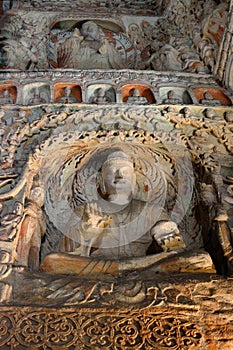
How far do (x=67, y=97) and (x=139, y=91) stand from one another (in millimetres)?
1067

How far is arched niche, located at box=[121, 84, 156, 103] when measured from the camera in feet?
24.6

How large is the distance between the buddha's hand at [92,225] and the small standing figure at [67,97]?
179cm

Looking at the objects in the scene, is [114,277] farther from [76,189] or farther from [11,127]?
[11,127]

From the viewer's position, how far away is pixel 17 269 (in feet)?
15.7

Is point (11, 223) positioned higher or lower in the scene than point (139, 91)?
lower

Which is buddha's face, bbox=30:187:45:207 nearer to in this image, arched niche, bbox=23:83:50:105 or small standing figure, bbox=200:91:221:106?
arched niche, bbox=23:83:50:105

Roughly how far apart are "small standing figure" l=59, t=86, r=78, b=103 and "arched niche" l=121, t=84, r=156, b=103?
720mm

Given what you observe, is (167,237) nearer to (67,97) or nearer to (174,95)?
(174,95)

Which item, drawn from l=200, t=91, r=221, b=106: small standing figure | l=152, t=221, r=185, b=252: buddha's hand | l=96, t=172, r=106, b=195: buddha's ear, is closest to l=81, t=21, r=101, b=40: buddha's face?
l=200, t=91, r=221, b=106: small standing figure

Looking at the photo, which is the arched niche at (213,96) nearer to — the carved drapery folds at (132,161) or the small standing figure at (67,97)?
the carved drapery folds at (132,161)

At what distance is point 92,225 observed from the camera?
19.8 ft

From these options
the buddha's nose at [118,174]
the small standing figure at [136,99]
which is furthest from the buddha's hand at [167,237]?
the small standing figure at [136,99]

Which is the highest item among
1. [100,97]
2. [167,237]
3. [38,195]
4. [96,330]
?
[100,97]

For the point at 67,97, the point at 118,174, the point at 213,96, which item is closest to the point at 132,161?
the point at 118,174
